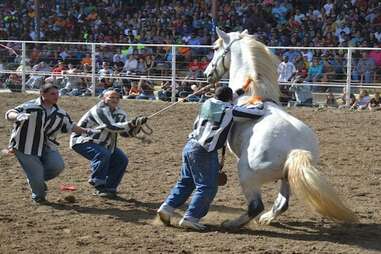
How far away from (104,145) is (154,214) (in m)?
1.07

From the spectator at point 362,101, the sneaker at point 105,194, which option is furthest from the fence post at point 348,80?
the sneaker at point 105,194

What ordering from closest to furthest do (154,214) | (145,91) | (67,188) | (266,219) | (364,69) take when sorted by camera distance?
(266,219) < (154,214) < (67,188) < (364,69) < (145,91)

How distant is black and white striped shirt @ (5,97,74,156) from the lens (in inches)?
250

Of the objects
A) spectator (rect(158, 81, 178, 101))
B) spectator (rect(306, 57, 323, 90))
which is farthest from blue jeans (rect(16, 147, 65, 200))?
spectator (rect(306, 57, 323, 90))

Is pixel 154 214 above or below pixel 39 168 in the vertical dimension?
below

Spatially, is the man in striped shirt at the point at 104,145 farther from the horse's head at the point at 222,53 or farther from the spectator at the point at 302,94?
the spectator at the point at 302,94

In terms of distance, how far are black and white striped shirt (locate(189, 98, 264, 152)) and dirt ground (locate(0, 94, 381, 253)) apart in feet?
2.50

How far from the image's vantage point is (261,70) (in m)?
6.06

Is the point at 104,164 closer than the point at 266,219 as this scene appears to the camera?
No

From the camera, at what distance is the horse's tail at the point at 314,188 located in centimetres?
497

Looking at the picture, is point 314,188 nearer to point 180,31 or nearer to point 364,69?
point 364,69

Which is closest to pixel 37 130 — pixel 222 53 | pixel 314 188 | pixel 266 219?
pixel 222 53

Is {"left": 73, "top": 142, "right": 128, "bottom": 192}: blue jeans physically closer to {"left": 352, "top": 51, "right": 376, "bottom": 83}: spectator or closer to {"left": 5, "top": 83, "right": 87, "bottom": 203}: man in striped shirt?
{"left": 5, "top": 83, "right": 87, "bottom": 203}: man in striped shirt

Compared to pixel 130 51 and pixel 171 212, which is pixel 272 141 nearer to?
pixel 171 212
